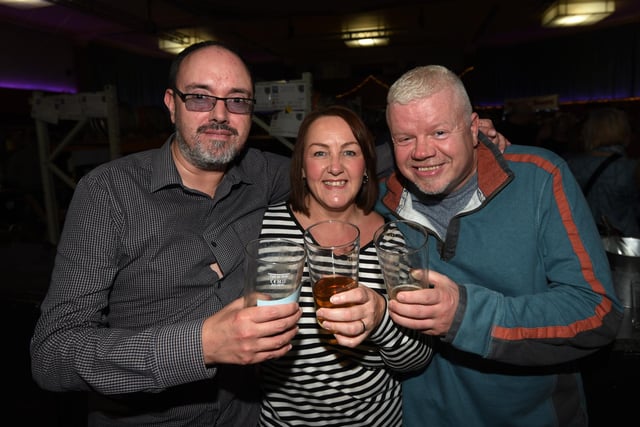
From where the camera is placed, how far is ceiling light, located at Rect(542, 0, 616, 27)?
8.45m

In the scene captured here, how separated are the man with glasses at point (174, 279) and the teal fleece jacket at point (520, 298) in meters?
0.77

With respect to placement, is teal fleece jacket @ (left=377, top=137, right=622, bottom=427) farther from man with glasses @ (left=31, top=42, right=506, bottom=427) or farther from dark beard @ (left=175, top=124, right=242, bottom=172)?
dark beard @ (left=175, top=124, right=242, bottom=172)

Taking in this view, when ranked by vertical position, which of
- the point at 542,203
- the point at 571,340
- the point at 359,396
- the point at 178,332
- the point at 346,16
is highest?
the point at 346,16

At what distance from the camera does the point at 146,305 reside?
1.62 m

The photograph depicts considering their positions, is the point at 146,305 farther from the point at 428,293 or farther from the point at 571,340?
the point at 571,340

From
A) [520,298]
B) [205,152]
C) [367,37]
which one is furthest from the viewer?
[367,37]

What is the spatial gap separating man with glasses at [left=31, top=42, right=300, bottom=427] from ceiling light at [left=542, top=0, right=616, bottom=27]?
9.10 m

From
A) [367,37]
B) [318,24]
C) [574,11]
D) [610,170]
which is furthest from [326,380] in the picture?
[367,37]

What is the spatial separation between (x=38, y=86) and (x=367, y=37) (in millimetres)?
9881

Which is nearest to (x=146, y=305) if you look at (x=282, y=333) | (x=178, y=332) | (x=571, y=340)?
(x=178, y=332)

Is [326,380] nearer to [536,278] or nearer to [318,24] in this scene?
[536,278]

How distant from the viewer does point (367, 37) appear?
1173 centimetres

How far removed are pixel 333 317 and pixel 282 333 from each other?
0.16 m

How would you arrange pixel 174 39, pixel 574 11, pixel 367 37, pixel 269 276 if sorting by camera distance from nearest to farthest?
pixel 269 276 < pixel 574 11 < pixel 174 39 < pixel 367 37
